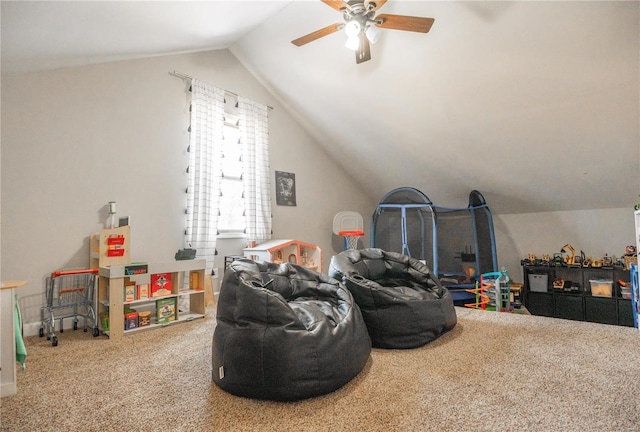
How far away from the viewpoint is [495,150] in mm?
3957

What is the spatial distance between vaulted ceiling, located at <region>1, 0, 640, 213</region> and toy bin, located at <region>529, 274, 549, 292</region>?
102 centimetres

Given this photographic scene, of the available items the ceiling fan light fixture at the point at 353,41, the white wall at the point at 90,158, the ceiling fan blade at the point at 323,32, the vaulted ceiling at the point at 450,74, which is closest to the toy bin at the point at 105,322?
the white wall at the point at 90,158

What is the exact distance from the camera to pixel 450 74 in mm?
3344

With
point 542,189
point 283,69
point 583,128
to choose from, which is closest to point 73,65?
point 283,69

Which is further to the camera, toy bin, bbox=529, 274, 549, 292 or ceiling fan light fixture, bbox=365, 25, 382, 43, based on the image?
toy bin, bbox=529, 274, 549, 292

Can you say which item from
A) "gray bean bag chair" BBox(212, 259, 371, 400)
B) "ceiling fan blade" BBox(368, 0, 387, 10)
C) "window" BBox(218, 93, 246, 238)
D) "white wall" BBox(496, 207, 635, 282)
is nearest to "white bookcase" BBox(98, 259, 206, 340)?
"window" BBox(218, 93, 246, 238)

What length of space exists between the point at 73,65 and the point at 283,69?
2.29m

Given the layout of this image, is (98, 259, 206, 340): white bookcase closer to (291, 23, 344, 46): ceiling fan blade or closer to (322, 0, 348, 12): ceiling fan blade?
(291, 23, 344, 46): ceiling fan blade

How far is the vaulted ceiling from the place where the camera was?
8.17 feet

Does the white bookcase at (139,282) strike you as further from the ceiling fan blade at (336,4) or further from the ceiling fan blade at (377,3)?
the ceiling fan blade at (377,3)

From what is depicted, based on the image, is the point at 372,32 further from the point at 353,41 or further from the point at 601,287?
the point at 601,287

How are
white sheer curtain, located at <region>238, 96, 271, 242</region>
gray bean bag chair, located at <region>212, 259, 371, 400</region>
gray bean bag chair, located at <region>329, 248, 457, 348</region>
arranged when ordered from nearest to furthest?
gray bean bag chair, located at <region>212, 259, 371, 400</region> < gray bean bag chair, located at <region>329, 248, 457, 348</region> < white sheer curtain, located at <region>238, 96, 271, 242</region>

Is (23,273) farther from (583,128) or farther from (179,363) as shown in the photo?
(583,128)

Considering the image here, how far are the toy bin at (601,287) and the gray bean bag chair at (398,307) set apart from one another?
8.75ft
